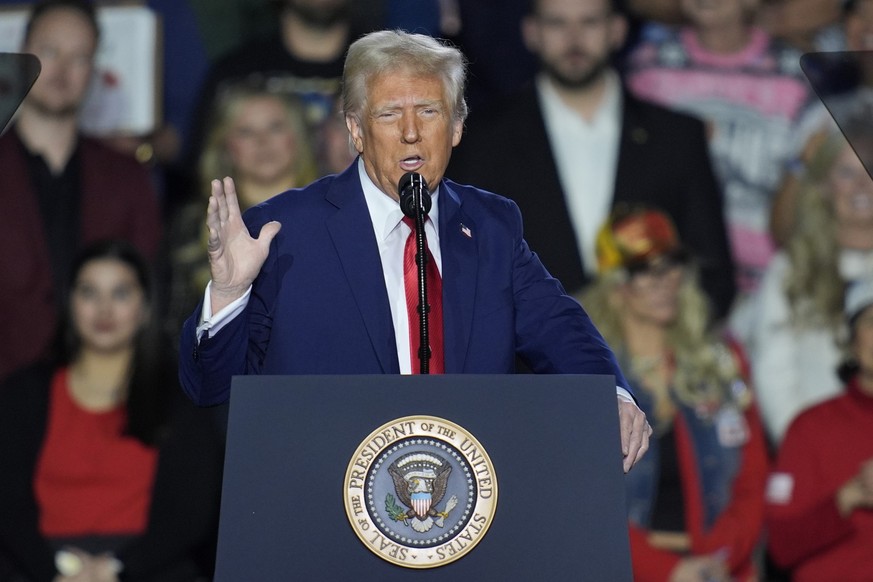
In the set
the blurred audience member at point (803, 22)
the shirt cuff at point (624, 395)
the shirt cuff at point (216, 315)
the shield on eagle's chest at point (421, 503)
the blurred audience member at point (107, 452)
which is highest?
the blurred audience member at point (803, 22)

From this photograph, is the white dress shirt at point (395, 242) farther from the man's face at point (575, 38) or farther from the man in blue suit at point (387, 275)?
the man's face at point (575, 38)

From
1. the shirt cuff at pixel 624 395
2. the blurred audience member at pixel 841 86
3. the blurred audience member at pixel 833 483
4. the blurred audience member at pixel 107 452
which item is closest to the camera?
the shirt cuff at pixel 624 395

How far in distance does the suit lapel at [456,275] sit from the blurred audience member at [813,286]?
3.09 m

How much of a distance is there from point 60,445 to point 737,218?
2.87 m

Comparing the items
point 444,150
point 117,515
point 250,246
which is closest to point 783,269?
point 117,515

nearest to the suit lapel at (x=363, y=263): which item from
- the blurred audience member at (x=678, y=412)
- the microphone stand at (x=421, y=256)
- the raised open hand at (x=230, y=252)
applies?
the microphone stand at (x=421, y=256)

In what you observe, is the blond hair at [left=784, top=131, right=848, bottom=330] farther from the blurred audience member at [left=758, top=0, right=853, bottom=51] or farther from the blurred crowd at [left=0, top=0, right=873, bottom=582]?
the blurred audience member at [left=758, top=0, right=853, bottom=51]

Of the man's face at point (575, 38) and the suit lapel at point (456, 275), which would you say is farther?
the man's face at point (575, 38)

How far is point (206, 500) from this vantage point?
491 cm

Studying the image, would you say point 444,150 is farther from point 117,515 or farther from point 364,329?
point 117,515

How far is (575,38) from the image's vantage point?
5258 millimetres

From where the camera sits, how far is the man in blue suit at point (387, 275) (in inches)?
87.8

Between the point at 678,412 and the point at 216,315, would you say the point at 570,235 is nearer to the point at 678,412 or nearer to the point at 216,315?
the point at 678,412

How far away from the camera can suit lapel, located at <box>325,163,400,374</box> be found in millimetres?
2230
